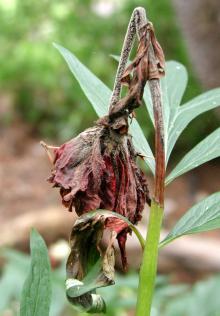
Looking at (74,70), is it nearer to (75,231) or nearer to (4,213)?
(75,231)

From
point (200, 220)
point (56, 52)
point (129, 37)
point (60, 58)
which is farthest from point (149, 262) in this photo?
point (56, 52)

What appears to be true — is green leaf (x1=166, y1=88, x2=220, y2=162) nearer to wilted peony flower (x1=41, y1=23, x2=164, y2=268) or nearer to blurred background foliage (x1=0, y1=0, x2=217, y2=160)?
wilted peony flower (x1=41, y1=23, x2=164, y2=268)

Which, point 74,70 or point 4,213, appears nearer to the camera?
point 74,70

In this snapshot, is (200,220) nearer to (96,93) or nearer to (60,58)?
(96,93)

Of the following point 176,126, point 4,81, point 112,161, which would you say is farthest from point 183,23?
point 4,81

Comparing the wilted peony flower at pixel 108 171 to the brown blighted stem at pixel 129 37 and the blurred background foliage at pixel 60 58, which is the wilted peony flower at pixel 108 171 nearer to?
the brown blighted stem at pixel 129 37

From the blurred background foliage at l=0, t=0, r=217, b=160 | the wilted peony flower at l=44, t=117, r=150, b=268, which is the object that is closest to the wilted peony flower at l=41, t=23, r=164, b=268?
the wilted peony flower at l=44, t=117, r=150, b=268
